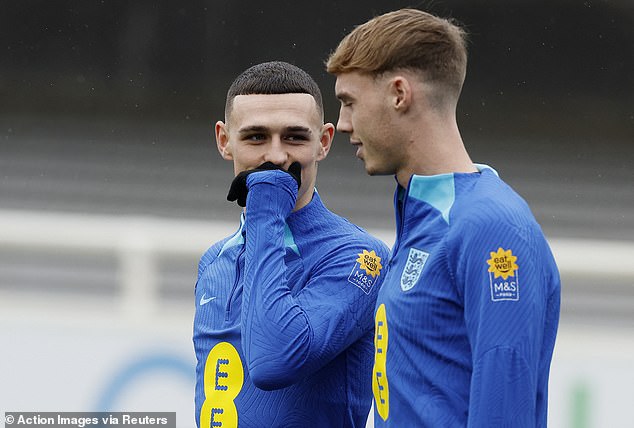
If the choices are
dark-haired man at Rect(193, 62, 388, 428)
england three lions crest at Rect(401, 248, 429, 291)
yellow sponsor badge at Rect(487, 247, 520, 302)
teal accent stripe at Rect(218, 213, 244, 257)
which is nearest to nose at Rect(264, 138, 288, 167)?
dark-haired man at Rect(193, 62, 388, 428)

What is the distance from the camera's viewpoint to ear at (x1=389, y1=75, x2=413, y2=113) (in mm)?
1629

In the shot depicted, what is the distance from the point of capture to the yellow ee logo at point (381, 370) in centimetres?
164

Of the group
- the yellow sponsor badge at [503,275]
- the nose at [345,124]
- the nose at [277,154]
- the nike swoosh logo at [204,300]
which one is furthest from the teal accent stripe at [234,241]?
the yellow sponsor badge at [503,275]

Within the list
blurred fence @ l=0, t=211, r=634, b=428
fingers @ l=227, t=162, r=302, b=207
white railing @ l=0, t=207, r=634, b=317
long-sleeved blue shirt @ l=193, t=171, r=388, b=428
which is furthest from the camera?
white railing @ l=0, t=207, r=634, b=317

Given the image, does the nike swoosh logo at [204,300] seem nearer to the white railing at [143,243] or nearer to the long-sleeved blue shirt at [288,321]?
the long-sleeved blue shirt at [288,321]

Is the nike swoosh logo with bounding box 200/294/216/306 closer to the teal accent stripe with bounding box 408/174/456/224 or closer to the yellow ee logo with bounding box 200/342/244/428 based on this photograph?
the yellow ee logo with bounding box 200/342/244/428

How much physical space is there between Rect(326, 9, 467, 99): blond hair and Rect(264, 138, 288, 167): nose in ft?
1.26

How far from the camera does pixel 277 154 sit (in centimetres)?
203

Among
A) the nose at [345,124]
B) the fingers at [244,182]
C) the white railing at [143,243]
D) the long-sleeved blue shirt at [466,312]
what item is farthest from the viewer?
the white railing at [143,243]

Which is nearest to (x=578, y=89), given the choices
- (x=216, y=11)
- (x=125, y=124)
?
(x=216, y=11)

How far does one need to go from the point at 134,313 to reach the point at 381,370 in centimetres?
301

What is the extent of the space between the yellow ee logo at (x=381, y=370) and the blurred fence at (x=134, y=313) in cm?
280

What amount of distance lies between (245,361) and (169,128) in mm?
2744

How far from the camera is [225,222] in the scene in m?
4.56
